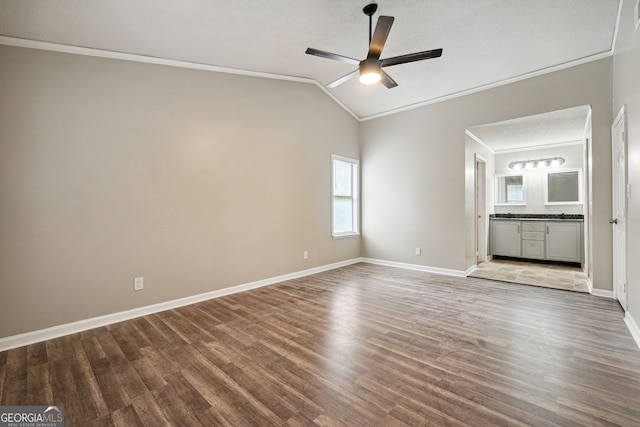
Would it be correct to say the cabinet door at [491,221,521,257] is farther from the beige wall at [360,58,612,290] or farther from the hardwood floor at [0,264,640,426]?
the hardwood floor at [0,264,640,426]

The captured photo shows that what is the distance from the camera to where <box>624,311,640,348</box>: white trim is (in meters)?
2.41

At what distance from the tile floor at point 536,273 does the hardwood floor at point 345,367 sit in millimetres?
832

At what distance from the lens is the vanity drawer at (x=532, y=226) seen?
579 centimetres

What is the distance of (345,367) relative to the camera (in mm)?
2098

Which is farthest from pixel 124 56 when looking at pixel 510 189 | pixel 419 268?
pixel 510 189

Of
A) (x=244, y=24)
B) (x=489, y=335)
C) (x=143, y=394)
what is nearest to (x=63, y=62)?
(x=244, y=24)

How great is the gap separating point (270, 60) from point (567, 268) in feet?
20.4

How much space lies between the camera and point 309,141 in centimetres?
498

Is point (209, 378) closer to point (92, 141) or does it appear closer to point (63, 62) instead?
point (92, 141)

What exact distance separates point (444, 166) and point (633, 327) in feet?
9.89

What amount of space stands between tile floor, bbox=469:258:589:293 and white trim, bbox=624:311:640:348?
47.1 inches

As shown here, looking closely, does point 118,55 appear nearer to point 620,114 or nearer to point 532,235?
point 620,114

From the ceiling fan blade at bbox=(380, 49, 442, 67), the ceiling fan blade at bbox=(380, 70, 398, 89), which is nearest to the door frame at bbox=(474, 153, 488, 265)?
the ceiling fan blade at bbox=(380, 70, 398, 89)

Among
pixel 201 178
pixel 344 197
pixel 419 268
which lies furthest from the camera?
pixel 344 197
